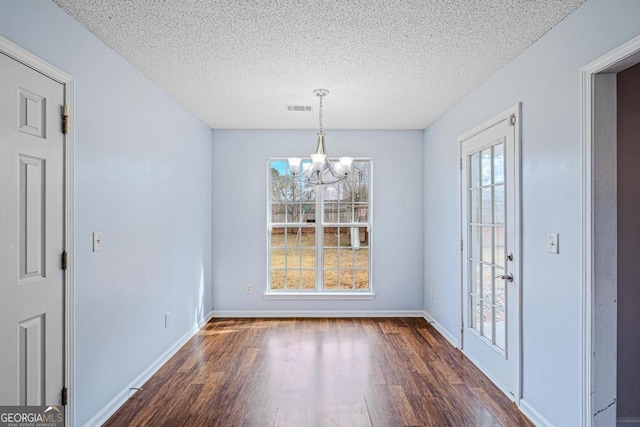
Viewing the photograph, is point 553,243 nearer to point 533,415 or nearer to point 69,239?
point 533,415

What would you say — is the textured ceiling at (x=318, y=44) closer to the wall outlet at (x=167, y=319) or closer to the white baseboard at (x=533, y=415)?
the wall outlet at (x=167, y=319)

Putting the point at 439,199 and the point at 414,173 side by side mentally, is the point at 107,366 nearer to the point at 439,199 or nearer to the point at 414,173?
the point at 439,199

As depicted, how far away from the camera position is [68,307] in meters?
2.13

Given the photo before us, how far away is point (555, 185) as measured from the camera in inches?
90.5

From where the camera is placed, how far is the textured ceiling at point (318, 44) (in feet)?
7.00

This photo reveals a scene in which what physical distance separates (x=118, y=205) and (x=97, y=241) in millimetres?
359

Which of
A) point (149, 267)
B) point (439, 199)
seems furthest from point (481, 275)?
point (149, 267)

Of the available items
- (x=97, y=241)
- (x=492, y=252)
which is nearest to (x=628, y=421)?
(x=492, y=252)

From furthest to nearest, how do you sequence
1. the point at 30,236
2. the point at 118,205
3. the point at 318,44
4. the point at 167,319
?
the point at 167,319
the point at 118,205
the point at 318,44
the point at 30,236

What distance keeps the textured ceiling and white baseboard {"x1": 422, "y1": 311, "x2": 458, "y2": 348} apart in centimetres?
249

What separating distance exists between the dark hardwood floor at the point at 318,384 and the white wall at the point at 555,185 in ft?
1.51

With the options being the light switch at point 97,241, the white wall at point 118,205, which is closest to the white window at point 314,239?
the white wall at point 118,205

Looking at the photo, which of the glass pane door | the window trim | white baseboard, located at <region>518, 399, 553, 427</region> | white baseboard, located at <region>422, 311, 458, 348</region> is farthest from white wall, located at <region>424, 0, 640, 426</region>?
the window trim

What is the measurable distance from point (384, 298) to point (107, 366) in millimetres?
3432
